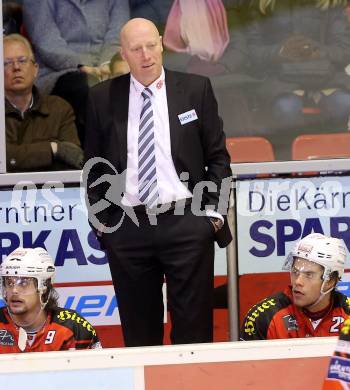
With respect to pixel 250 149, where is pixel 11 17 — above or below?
above

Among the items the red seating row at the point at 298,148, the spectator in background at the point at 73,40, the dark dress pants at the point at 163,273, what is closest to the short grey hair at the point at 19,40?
the spectator in background at the point at 73,40

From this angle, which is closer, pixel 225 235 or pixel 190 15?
pixel 225 235

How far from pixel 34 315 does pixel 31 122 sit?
1.46 m

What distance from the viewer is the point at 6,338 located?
698 centimetres

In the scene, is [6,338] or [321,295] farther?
[321,295]

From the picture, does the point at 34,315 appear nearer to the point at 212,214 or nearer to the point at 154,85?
the point at 212,214

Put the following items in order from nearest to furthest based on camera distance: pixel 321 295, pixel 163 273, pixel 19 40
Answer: pixel 163 273
pixel 321 295
pixel 19 40

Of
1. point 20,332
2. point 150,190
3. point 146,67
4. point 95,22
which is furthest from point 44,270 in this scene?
point 95,22

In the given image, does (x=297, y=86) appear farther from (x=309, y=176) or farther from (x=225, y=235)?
(x=225, y=235)

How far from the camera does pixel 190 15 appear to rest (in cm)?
867

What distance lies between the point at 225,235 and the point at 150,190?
0.46 metres

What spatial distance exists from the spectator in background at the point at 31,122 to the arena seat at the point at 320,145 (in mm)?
1403

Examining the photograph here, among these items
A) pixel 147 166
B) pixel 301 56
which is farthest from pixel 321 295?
pixel 301 56

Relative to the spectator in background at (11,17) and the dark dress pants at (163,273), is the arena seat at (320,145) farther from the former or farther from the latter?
the spectator in background at (11,17)
